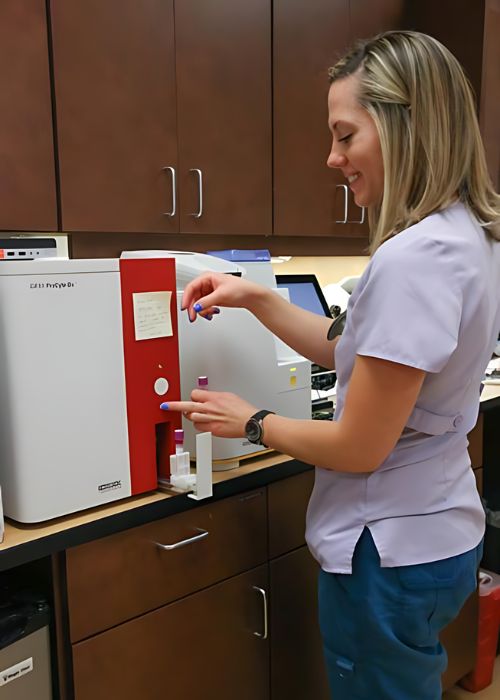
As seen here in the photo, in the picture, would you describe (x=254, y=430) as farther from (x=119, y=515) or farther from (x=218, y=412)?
(x=119, y=515)

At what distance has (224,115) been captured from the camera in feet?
6.40

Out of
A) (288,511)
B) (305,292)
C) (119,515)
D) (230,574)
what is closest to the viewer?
(119,515)

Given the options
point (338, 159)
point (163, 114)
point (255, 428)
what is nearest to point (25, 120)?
point (163, 114)

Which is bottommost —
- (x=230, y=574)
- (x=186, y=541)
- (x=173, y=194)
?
(x=230, y=574)

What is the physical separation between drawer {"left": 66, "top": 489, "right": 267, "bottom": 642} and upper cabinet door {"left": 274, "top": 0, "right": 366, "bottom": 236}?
42.8 inches

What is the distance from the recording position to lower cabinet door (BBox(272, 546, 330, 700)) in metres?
1.52

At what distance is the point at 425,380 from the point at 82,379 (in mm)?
576

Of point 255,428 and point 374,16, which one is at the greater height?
point 374,16

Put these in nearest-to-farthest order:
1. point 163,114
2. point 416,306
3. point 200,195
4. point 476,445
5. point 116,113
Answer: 1. point 416,306
2. point 116,113
3. point 163,114
4. point 200,195
5. point 476,445

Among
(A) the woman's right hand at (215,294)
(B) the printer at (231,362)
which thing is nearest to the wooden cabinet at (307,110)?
(B) the printer at (231,362)

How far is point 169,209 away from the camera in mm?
1833

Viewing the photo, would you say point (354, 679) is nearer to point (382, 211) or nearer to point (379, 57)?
point (382, 211)

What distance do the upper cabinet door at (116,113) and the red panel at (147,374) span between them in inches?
19.9

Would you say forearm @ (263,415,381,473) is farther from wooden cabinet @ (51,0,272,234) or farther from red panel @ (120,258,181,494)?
wooden cabinet @ (51,0,272,234)
